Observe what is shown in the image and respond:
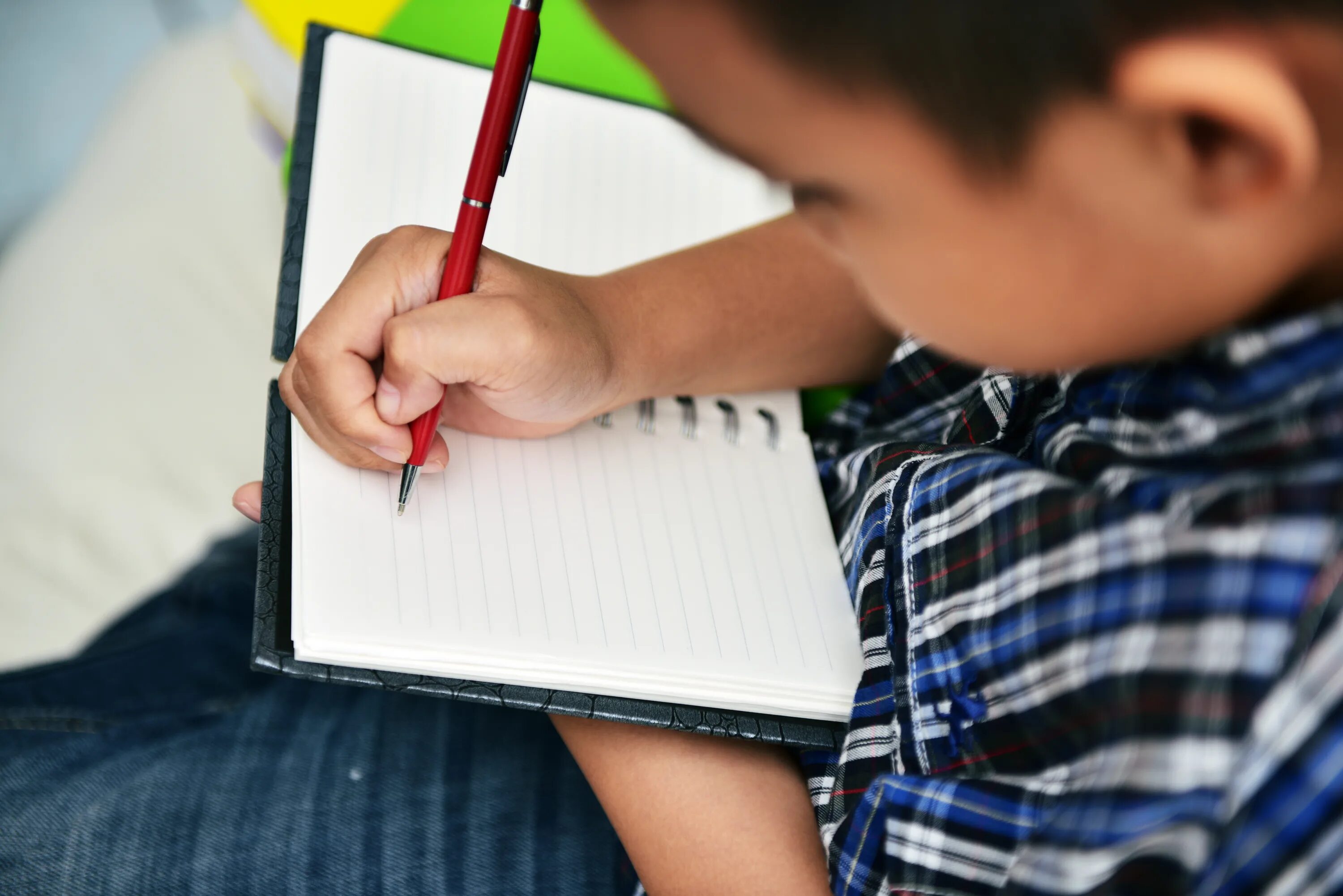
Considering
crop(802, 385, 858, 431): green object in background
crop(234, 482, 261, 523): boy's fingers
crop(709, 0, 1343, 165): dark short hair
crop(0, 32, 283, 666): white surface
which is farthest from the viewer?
crop(0, 32, 283, 666): white surface

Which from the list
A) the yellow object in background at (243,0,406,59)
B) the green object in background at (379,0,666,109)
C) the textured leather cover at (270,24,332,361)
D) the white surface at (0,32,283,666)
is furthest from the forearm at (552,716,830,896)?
the yellow object in background at (243,0,406,59)

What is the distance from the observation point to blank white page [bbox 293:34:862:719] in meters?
0.51

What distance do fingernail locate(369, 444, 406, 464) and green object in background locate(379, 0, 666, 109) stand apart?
0.44 meters

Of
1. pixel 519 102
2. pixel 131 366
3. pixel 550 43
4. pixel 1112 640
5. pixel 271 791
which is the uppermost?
pixel 550 43

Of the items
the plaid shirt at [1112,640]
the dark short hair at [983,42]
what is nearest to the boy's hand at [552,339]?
the plaid shirt at [1112,640]

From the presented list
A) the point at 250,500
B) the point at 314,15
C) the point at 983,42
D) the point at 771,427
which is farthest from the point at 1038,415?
the point at 314,15

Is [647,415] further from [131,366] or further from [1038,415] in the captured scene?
[131,366]

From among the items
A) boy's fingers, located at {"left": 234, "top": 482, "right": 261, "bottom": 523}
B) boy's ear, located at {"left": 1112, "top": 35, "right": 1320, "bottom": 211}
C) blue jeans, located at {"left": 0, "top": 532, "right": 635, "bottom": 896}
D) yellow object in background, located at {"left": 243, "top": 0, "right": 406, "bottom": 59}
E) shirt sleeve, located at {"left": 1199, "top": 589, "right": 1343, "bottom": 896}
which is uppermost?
yellow object in background, located at {"left": 243, "top": 0, "right": 406, "bottom": 59}

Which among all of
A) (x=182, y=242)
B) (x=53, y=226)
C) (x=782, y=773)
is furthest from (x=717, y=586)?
(x=53, y=226)

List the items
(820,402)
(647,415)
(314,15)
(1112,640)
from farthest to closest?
(314,15) < (820,402) < (647,415) < (1112,640)

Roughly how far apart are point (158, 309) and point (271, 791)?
2.15 feet

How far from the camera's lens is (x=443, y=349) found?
0.53m

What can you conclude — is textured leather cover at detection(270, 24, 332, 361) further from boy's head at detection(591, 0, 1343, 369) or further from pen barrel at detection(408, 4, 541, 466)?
boy's head at detection(591, 0, 1343, 369)

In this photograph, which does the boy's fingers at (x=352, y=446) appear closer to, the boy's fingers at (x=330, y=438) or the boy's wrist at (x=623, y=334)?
the boy's fingers at (x=330, y=438)
